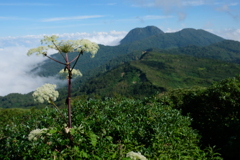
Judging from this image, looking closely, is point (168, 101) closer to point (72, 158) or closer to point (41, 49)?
point (72, 158)

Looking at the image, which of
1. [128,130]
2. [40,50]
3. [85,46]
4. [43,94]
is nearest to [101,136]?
[128,130]

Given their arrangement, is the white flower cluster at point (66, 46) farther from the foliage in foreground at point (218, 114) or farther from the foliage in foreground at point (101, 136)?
the foliage in foreground at point (218, 114)

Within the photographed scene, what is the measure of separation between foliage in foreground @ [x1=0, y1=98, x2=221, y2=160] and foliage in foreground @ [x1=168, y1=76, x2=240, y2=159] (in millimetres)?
3767

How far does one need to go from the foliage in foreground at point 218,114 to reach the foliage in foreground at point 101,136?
377 cm

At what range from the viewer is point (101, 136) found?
25.1 feet

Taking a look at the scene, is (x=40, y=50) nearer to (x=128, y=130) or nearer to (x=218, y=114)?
(x=128, y=130)

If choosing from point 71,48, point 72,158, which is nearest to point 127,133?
point 72,158

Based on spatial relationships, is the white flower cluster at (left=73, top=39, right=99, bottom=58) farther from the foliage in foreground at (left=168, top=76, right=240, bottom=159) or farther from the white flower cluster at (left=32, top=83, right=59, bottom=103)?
the foliage in foreground at (left=168, top=76, right=240, bottom=159)

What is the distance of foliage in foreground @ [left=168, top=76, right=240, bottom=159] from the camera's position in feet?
43.1

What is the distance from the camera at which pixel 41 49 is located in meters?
4.95

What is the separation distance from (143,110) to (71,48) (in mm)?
7333

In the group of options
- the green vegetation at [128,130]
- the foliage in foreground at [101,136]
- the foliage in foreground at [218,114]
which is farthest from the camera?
the foliage in foreground at [218,114]

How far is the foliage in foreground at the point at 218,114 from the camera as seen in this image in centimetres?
1315

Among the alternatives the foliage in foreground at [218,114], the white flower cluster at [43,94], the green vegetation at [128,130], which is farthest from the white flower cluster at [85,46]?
the foliage in foreground at [218,114]
